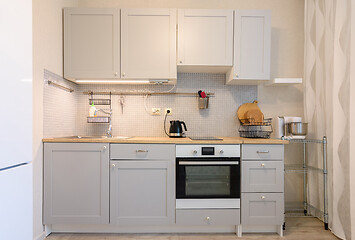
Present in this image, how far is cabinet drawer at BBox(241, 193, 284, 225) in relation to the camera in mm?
2242

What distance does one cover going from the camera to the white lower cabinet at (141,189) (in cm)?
223

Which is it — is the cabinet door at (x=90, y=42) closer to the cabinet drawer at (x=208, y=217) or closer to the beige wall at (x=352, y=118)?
the cabinet drawer at (x=208, y=217)

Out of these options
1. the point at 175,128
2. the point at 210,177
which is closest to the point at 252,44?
the point at 175,128

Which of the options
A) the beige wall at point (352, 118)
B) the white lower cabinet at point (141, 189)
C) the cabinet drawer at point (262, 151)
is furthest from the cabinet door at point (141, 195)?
the beige wall at point (352, 118)

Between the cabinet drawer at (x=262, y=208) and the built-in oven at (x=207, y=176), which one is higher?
the built-in oven at (x=207, y=176)

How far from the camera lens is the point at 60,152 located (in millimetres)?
2213

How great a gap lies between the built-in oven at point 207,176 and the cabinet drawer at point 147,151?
0.28 feet

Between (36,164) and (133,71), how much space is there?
1.25 m

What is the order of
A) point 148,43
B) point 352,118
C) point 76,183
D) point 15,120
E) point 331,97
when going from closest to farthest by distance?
→ point 15,120
point 352,118
point 76,183
point 331,97
point 148,43

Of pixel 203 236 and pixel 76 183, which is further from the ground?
pixel 76 183

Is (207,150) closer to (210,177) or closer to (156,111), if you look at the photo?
(210,177)

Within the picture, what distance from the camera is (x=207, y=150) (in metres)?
2.24

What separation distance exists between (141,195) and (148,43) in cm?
152

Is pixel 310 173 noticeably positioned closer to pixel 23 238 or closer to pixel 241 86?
pixel 241 86
